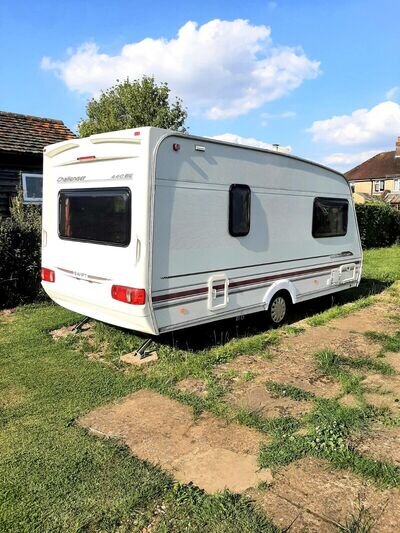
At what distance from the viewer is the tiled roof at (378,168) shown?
51.6 metres

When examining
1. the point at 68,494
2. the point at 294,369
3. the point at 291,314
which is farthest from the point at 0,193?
the point at 68,494

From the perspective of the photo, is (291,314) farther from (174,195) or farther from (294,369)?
(174,195)

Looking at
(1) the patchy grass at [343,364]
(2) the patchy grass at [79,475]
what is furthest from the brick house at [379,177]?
(2) the patchy grass at [79,475]

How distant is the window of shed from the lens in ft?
41.8

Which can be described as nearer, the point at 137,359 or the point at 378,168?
the point at 137,359

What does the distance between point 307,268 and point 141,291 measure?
357 cm

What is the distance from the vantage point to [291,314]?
8.37 m

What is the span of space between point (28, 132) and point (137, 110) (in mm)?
18305

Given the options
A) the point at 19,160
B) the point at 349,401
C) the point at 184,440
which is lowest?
the point at 184,440

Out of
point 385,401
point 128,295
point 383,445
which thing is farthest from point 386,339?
point 128,295

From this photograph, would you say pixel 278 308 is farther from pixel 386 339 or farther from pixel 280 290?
pixel 386 339

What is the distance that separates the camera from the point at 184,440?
3.93m

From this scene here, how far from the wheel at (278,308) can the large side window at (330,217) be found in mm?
1330

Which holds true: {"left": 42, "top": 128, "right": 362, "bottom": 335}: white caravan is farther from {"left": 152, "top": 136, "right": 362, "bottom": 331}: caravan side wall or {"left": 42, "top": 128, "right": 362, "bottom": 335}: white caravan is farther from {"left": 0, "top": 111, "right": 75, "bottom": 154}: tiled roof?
{"left": 0, "top": 111, "right": 75, "bottom": 154}: tiled roof
